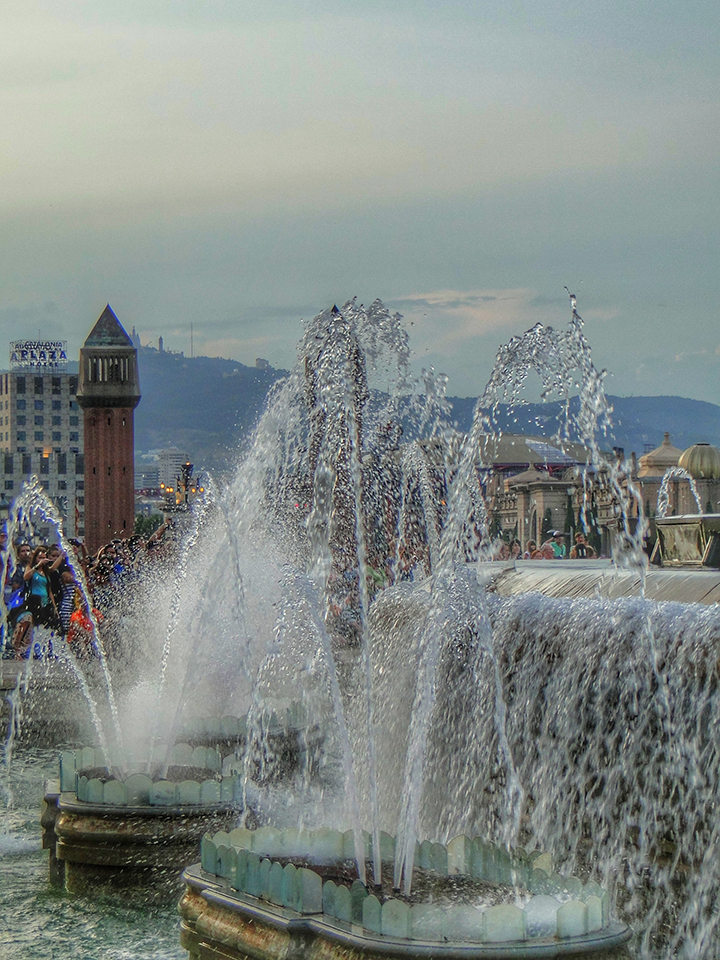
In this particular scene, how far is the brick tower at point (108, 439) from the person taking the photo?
326 ft

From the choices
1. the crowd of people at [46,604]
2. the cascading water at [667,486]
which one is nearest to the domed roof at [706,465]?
the cascading water at [667,486]

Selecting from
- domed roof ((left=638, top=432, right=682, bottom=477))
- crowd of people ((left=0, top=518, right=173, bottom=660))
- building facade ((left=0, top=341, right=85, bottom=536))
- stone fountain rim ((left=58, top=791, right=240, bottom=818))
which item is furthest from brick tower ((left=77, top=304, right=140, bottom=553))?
stone fountain rim ((left=58, top=791, right=240, bottom=818))

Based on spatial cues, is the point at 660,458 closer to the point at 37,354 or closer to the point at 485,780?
the point at 485,780

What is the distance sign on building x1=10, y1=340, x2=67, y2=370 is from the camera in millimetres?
178125

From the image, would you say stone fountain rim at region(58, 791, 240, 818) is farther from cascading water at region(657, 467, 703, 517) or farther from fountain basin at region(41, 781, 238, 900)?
cascading water at region(657, 467, 703, 517)

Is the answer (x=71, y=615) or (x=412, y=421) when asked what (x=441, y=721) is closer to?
(x=412, y=421)

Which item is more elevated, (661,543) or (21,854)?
(661,543)

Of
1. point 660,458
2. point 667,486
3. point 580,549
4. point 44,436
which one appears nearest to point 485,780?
point 580,549

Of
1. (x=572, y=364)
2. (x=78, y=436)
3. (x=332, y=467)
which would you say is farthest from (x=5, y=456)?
(x=572, y=364)

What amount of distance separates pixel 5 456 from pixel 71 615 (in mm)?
140315

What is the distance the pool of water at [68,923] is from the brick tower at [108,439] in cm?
9176

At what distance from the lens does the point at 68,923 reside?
278 inches

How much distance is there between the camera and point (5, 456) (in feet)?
501

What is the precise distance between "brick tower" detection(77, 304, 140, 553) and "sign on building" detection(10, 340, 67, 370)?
74.8m
